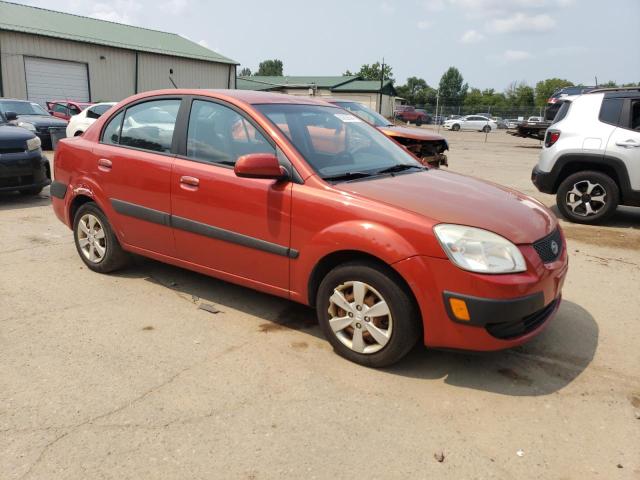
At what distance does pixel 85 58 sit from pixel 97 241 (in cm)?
2765

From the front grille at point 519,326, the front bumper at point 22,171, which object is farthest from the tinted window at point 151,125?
the front bumper at point 22,171

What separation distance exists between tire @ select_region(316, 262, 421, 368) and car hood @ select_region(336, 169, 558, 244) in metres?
0.44

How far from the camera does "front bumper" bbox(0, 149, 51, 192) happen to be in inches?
299

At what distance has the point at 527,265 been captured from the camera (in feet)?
9.86

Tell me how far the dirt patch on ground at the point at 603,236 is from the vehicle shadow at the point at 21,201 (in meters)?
7.64

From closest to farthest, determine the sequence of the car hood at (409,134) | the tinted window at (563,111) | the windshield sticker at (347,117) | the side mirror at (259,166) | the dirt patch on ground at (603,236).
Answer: the side mirror at (259,166) → the windshield sticker at (347,117) → the dirt patch on ground at (603,236) → the tinted window at (563,111) → the car hood at (409,134)

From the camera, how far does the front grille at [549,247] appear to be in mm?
3160

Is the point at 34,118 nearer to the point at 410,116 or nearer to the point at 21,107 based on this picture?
the point at 21,107

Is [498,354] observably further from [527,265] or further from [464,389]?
[527,265]

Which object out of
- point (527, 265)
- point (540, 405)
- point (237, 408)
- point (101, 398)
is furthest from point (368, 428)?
point (101, 398)

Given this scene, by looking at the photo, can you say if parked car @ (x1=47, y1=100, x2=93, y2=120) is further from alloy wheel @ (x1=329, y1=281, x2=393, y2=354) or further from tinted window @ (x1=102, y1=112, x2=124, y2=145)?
alloy wheel @ (x1=329, y1=281, x2=393, y2=354)

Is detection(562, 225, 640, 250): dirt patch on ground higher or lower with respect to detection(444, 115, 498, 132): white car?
lower

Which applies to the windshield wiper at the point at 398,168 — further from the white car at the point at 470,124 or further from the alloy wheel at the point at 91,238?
the white car at the point at 470,124

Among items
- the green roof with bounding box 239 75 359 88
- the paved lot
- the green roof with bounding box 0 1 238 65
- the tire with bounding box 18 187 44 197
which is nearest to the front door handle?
the paved lot
